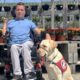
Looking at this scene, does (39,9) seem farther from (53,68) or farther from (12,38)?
(53,68)

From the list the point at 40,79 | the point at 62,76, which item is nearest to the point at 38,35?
the point at 40,79

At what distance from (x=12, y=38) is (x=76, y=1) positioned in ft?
10.5

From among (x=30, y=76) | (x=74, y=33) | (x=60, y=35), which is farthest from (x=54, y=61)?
(x=74, y=33)

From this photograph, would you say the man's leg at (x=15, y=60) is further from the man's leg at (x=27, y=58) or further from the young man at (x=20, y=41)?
the man's leg at (x=27, y=58)

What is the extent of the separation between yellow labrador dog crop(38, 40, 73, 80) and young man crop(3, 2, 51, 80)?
67 centimetres

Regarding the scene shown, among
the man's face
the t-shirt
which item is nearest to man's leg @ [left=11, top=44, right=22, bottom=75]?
the t-shirt

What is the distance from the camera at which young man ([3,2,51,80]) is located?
3898mm

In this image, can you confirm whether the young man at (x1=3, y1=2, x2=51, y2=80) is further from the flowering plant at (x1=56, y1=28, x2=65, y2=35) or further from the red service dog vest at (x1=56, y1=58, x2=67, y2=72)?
the flowering plant at (x1=56, y1=28, x2=65, y2=35)

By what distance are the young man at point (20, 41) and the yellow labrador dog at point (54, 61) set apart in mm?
673

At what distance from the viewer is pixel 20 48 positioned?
4.00 metres

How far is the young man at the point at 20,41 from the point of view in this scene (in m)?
3.90

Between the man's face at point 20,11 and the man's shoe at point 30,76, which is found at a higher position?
the man's face at point 20,11

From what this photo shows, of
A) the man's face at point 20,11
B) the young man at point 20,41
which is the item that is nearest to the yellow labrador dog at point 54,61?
the young man at point 20,41

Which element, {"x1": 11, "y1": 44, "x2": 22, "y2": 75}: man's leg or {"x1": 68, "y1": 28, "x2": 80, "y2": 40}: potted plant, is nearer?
{"x1": 11, "y1": 44, "x2": 22, "y2": 75}: man's leg
